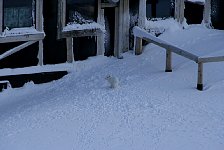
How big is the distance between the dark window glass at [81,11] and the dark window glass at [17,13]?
1107 mm

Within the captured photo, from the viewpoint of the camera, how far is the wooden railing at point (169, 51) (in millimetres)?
11266

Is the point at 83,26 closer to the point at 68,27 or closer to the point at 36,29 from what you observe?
the point at 68,27

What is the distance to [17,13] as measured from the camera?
13.3 metres

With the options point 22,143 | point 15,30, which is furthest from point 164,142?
point 15,30

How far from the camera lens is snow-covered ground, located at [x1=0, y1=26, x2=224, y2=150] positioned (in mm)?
9258

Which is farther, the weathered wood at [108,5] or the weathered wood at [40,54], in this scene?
the weathered wood at [108,5]

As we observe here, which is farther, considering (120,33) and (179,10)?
(179,10)

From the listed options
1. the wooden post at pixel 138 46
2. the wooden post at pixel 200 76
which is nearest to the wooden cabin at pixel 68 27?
the wooden post at pixel 138 46

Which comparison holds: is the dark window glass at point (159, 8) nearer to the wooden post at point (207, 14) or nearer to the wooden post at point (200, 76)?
the wooden post at point (207, 14)

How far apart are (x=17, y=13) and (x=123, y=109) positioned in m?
4.48

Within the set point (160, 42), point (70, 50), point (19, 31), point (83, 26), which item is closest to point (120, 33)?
point (83, 26)

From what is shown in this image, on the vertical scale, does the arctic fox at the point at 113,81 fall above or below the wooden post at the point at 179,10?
below

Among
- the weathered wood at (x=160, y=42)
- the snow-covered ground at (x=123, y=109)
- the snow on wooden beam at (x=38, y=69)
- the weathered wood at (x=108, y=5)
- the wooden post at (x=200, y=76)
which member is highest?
the weathered wood at (x=108, y=5)

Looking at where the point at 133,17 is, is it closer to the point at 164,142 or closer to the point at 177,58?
the point at 177,58
